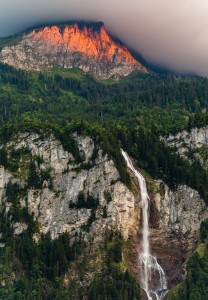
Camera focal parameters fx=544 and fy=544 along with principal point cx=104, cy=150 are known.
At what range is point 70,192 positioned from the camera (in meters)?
180

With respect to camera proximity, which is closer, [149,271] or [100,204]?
[149,271]

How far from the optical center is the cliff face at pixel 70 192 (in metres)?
170

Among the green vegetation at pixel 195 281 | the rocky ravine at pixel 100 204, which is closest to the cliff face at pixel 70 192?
the rocky ravine at pixel 100 204

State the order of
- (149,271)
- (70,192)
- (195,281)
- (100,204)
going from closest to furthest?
(195,281) → (149,271) → (100,204) → (70,192)

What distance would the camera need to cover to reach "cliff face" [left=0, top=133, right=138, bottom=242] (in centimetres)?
17050

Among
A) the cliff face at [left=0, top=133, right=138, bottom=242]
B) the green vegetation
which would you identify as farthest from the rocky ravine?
the green vegetation

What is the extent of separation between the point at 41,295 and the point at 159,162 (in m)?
66.0

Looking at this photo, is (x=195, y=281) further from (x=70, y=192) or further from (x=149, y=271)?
(x=70, y=192)

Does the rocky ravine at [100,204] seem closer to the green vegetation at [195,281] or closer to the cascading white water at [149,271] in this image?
the cascading white water at [149,271]

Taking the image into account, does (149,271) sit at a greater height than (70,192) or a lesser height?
lesser

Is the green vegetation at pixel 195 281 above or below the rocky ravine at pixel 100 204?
below

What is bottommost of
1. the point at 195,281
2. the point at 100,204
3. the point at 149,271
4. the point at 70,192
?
the point at 195,281

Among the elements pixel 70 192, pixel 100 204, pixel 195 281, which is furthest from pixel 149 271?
pixel 70 192

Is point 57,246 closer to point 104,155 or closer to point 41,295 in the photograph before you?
point 41,295
